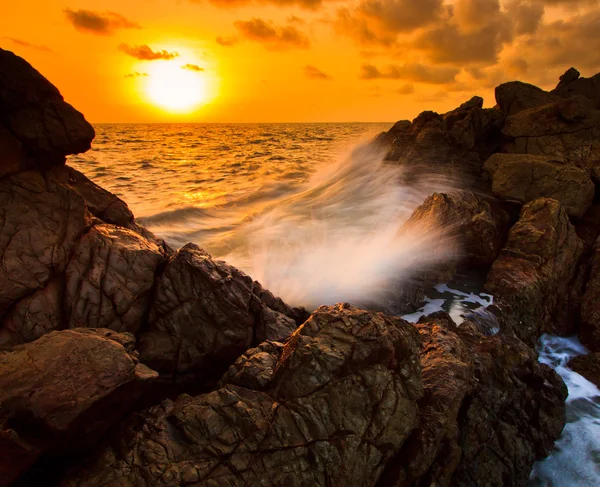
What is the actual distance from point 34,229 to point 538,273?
26.1 ft

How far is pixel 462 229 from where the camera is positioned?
7.67m

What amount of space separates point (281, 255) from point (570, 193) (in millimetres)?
7104

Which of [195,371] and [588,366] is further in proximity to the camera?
[588,366]

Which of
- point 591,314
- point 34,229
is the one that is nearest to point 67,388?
point 34,229

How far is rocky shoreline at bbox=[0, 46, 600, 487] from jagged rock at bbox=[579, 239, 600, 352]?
154 millimetres

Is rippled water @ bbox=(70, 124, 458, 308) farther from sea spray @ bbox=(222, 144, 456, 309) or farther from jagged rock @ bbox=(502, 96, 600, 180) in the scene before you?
jagged rock @ bbox=(502, 96, 600, 180)

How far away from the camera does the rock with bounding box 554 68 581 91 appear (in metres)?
15.6

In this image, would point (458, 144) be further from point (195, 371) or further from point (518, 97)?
point (195, 371)

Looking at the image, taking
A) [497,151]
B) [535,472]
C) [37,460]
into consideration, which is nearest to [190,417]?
[37,460]

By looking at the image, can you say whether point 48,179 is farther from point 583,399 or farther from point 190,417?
point 583,399

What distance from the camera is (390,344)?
11.7ft

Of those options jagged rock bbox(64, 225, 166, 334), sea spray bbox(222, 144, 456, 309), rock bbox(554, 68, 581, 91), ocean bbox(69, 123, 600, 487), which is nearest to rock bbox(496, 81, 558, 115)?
rock bbox(554, 68, 581, 91)

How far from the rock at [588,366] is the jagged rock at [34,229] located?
758cm

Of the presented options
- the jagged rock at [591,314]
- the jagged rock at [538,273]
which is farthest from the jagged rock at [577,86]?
the jagged rock at [591,314]
